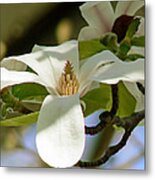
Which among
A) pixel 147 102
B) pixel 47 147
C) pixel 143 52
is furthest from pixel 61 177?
pixel 143 52

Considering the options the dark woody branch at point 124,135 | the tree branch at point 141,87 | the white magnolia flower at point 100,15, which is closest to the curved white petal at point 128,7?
the white magnolia flower at point 100,15

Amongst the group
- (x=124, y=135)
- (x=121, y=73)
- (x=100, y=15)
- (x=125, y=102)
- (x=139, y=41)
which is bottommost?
(x=124, y=135)

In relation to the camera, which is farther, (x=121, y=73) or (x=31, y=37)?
(x=31, y=37)

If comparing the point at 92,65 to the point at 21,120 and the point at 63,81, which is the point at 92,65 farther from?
the point at 21,120

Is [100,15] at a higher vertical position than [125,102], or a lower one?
higher

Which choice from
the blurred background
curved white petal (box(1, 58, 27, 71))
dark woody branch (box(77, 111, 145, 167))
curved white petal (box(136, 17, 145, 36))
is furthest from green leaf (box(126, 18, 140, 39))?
curved white petal (box(1, 58, 27, 71))

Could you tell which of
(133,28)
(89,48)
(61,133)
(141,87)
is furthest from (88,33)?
(61,133)

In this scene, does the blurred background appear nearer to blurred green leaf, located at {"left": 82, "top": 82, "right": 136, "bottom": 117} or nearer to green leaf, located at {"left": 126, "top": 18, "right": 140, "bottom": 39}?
blurred green leaf, located at {"left": 82, "top": 82, "right": 136, "bottom": 117}

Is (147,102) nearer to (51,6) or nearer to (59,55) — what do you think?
(59,55)
